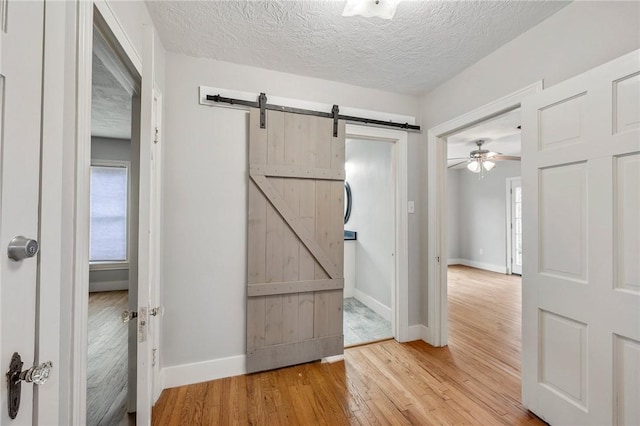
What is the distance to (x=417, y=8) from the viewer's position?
1.57m

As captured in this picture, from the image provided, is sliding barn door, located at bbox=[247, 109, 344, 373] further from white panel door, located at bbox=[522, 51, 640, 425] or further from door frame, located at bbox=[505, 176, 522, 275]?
door frame, located at bbox=[505, 176, 522, 275]

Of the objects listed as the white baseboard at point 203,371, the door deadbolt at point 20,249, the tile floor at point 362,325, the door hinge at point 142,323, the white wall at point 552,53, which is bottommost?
the tile floor at point 362,325

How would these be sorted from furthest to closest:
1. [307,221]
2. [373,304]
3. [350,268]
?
1. [350,268]
2. [373,304]
3. [307,221]

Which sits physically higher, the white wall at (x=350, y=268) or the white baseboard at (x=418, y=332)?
the white wall at (x=350, y=268)

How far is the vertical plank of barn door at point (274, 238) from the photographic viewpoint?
7.02ft

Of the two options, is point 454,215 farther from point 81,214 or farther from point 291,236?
point 81,214

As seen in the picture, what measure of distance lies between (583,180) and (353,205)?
9.74ft

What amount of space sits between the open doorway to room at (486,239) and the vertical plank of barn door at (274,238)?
1.69 m

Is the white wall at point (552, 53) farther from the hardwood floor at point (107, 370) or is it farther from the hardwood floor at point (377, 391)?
the hardwood floor at point (107, 370)

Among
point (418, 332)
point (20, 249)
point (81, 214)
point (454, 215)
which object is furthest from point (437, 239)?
point (454, 215)

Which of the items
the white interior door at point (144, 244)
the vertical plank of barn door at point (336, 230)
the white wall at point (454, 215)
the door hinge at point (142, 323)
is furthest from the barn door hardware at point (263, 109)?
the white wall at point (454, 215)

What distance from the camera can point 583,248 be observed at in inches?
54.9

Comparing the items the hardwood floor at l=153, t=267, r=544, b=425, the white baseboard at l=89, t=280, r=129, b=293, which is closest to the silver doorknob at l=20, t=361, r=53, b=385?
the hardwood floor at l=153, t=267, r=544, b=425

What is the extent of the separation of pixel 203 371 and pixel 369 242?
2.45m
